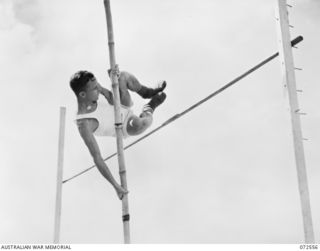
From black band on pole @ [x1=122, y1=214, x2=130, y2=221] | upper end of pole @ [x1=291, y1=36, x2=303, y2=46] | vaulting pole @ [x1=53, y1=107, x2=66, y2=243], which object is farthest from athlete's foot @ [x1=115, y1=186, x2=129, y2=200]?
vaulting pole @ [x1=53, y1=107, x2=66, y2=243]

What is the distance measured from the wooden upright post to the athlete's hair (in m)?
2.26

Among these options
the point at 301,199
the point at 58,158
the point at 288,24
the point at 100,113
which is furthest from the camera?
the point at 58,158

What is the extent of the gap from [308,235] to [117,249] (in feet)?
5.96

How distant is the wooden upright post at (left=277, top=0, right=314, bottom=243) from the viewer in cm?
548

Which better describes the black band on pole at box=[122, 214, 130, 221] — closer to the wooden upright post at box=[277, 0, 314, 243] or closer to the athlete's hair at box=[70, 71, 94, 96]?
the athlete's hair at box=[70, 71, 94, 96]

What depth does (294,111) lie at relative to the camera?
5.67 metres

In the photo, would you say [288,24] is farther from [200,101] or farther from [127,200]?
[127,200]

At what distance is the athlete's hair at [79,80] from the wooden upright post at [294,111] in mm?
2261

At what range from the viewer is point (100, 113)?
729 cm

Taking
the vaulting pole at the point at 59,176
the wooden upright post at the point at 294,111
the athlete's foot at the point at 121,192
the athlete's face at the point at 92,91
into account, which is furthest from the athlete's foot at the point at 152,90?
the vaulting pole at the point at 59,176

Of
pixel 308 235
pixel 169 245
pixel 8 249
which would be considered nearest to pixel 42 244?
→ pixel 8 249

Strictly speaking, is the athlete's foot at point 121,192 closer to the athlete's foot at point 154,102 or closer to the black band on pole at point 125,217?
the black band on pole at point 125,217

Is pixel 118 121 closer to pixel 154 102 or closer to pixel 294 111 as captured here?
pixel 154 102

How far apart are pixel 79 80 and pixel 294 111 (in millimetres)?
2536
